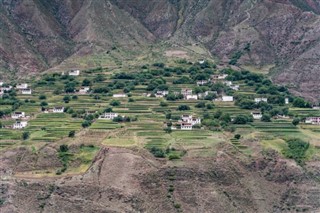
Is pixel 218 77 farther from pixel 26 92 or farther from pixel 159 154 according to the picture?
pixel 159 154

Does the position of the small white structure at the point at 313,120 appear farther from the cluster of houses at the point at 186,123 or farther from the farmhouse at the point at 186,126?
the farmhouse at the point at 186,126

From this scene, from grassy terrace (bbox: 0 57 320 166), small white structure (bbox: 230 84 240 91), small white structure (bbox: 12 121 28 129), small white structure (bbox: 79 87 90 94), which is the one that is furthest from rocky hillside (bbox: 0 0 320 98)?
small white structure (bbox: 12 121 28 129)

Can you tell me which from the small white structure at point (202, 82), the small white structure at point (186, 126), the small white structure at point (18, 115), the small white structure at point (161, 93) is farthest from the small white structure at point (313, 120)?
the small white structure at point (18, 115)

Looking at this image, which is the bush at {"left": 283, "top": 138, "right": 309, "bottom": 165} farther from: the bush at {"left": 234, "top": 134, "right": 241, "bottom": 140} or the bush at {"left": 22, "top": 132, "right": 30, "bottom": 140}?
the bush at {"left": 22, "top": 132, "right": 30, "bottom": 140}

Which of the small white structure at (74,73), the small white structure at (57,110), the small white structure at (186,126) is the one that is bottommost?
the small white structure at (186,126)

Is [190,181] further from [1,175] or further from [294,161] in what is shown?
[1,175]

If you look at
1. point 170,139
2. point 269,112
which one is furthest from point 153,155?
point 269,112

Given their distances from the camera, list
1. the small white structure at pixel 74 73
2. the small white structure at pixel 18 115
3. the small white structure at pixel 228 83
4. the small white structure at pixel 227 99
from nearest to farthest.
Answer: the small white structure at pixel 18 115
the small white structure at pixel 227 99
the small white structure at pixel 228 83
the small white structure at pixel 74 73
